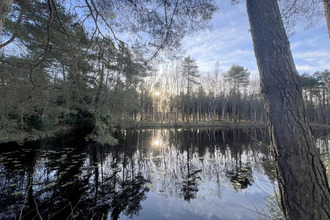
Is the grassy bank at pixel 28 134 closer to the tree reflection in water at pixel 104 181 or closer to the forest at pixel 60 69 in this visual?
the forest at pixel 60 69

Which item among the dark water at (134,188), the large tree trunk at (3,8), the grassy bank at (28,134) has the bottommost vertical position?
the dark water at (134,188)

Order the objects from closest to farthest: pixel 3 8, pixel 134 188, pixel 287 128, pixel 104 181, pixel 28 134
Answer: pixel 287 128 → pixel 3 8 → pixel 134 188 → pixel 104 181 → pixel 28 134

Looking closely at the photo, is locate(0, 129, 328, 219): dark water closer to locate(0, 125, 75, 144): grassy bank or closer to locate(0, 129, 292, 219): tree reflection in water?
locate(0, 129, 292, 219): tree reflection in water

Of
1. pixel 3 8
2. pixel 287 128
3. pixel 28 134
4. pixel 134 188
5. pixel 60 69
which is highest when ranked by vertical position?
pixel 60 69

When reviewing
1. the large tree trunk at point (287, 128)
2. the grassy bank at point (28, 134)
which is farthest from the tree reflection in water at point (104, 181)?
the large tree trunk at point (287, 128)

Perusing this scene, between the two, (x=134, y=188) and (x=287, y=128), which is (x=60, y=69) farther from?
(x=287, y=128)

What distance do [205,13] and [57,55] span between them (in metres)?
3.31

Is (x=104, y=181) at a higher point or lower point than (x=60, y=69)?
lower

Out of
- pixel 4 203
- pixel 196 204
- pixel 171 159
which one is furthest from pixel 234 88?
pixel 4 203

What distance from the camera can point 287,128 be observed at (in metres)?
1.14

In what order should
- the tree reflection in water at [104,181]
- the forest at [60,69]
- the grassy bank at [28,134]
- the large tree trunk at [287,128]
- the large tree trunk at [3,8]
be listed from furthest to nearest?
the grassy bank at [28,134]
the tree reflection in water at [104,181]
the forest at [60,69]
the large tree trunk at [3,8]
the large tree trunk at [287,128]

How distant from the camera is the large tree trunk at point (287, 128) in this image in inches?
41.6

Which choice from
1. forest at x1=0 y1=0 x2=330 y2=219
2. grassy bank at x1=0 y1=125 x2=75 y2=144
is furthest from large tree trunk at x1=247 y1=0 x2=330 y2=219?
grassy bank at x1=0 y1=125 x2=75 y2=144

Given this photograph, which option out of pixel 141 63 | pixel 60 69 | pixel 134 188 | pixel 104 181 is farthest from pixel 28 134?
pixel 141 63
